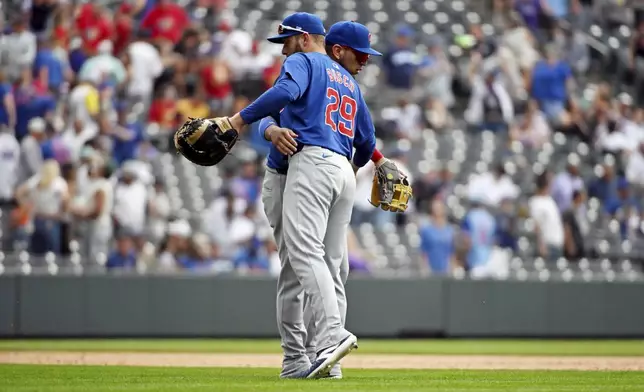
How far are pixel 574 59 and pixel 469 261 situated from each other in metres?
6.36

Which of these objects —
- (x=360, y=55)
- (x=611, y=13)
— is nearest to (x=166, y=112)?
(x=360, y=55)

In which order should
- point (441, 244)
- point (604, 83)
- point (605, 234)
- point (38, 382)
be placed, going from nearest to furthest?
point (38, 382)
point (441, 244)
point (605, 234)
point (604, 83)

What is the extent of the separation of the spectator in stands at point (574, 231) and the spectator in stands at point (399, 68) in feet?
10.6

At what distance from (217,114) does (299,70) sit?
935cm

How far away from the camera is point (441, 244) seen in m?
15.5

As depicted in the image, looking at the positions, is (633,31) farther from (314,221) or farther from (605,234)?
(314,221)

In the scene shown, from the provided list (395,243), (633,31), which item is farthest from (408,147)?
(633,31)

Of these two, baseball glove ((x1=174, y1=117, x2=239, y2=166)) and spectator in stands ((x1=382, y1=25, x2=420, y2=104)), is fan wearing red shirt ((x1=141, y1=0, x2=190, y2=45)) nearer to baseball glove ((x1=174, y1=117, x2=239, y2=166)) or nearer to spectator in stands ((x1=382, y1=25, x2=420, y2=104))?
spectator in stands ((x1=382, y1=25, x2=420, y2=104))

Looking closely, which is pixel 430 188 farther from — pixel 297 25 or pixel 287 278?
pixel 297 25

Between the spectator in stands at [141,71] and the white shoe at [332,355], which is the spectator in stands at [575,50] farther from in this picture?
the white shoe at [332,355]

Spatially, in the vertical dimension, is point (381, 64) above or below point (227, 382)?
above

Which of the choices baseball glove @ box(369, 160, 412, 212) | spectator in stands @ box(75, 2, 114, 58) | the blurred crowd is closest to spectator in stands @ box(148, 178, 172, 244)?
the blurred crowd

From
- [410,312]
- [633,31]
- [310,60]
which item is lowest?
[410,312]

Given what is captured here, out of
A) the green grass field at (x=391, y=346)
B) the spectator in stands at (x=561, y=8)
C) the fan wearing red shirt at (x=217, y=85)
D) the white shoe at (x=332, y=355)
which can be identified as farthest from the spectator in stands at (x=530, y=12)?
the white shoe at (x=332, y=355)
